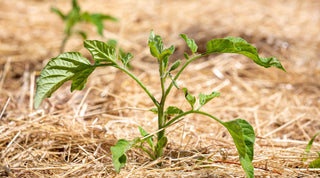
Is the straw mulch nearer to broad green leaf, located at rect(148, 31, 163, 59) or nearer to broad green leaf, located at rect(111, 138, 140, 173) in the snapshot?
broad green leaf, located at rect(111, 138, 140, 173)

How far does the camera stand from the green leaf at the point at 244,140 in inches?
35.9

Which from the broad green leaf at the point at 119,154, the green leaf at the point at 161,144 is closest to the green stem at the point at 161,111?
the green leaf at the point at 161,144

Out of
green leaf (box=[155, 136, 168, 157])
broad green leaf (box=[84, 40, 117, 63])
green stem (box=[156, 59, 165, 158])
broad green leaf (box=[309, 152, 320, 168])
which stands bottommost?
broad green leaf (box=[309, 152, 320, 168])

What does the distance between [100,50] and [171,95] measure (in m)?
1.13

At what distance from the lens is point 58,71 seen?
3.20 feet

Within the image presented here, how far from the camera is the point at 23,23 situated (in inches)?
128

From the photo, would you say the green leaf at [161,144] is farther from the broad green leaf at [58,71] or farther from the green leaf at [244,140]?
the broad green leaf at [58,71]

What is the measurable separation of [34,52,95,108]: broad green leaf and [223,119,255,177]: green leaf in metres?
0.49

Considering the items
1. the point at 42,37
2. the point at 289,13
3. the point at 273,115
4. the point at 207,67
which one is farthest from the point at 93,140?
the point at 289,13

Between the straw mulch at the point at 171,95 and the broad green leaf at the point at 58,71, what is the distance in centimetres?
30

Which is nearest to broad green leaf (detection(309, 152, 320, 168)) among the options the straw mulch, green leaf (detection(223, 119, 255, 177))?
the straw mulch

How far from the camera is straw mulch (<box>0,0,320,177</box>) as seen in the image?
3.85ft

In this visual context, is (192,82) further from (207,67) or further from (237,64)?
(237,64)

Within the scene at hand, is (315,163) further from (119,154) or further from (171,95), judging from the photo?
(171,95)
